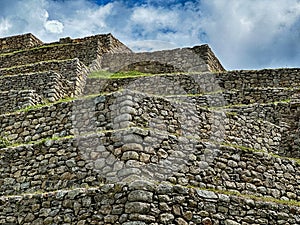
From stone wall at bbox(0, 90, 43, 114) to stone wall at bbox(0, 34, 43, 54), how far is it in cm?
1141

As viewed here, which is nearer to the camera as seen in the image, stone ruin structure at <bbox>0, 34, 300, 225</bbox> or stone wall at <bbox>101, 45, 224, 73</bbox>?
stone ruin structure at <bbox>0, 34, 300, 225</bbox>

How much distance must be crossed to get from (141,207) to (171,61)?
1357 cm

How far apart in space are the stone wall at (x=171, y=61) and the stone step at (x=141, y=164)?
10.4 metres

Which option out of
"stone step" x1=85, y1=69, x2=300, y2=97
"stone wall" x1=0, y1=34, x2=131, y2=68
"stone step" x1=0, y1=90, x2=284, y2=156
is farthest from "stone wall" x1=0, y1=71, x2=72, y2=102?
"stone wall" x1=0, y1=34, x2=131, y2=68

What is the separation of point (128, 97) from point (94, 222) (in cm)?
314

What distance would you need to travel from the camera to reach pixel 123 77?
766 inches

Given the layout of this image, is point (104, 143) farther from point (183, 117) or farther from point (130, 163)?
point (183, 117)

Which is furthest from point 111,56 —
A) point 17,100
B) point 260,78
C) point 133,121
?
point 133,121

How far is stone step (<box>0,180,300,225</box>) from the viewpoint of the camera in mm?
8797

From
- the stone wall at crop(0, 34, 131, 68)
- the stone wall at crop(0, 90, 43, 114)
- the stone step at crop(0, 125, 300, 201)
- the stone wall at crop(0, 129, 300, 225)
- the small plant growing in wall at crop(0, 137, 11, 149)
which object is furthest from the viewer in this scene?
the stone wall at crop(0, 34, 131, 68)

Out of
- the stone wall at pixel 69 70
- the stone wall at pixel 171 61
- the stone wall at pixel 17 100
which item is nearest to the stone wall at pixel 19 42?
the stone wall at pixel 69 70

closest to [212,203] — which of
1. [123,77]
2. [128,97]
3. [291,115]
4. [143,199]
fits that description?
[143,199]

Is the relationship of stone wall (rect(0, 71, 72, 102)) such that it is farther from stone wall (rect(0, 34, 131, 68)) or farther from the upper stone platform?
stone wall (rect(0, 34, 131, 68))

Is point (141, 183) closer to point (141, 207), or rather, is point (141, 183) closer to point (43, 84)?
point (141, 207)
